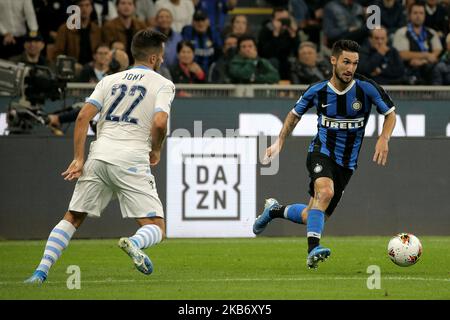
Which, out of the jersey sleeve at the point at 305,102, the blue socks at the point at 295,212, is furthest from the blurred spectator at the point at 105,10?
the jersey sleeve at the point at 305,102

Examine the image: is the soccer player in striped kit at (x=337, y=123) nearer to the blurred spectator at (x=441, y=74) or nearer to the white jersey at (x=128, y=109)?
the white jersey at (x=128, y=109)

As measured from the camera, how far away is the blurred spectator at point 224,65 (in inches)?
696

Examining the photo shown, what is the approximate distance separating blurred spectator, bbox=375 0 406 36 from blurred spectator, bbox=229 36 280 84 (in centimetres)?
264

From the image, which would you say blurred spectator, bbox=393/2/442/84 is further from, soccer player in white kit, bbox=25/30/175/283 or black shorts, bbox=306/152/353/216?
soccer player in white kit, bbox=25/30/175/283

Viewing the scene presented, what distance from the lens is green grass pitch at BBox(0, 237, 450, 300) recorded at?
29.5ft

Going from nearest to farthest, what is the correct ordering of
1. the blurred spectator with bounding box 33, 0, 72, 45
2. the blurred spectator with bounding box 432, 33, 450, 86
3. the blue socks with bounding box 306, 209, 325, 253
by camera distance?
the blue socks with bounding box 306, 209, 325, 253, the blurred spectator with bounding box 432, 33, 450, 86, the blurred spectator with bounding box 33, 0, 72, 45

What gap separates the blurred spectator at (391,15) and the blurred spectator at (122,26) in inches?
162

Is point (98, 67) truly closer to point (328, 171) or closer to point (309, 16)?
point (309, 16)

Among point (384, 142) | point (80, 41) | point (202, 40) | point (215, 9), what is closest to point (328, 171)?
point (384, 142)

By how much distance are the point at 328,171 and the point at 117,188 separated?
242 centimetres

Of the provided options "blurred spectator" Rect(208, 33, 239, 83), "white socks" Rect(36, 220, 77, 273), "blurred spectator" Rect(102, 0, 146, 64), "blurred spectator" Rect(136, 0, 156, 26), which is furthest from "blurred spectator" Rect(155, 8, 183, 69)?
"white socks" Rect(36, 220, 77, 273)

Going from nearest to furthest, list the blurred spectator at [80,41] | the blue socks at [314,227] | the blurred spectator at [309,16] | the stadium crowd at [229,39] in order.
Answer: the blue socks at [314,227] → the stadium crowd at [229,39] → the blurred spectator at [80,41] → the blurred spectator at [309,16]

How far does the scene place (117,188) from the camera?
9500mm

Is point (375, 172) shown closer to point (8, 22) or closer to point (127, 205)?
point (8, 22)
